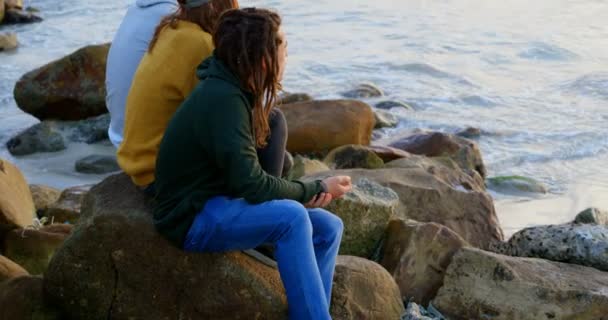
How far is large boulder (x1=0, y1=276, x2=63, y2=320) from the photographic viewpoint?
12.7 ft

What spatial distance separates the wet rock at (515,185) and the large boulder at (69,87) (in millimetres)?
3928

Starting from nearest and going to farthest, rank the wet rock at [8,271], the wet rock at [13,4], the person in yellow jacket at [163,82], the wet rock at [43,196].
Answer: the person in yellow jacket at [163,82]
the wet rock at [8,271]
the wet rock at [43,196]
the wet rock at [13,4]

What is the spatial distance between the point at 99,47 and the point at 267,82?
6.33 metres

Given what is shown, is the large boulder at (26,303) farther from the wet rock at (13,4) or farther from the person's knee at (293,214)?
the wet rock at (13,4)

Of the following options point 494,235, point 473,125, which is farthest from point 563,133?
point 494,235

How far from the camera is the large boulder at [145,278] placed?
3.69m

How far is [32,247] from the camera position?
17.4 ft

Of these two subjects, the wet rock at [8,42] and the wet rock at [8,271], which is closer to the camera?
the wet rock at [8,271]

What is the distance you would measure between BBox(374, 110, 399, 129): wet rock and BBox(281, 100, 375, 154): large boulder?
1689 mm

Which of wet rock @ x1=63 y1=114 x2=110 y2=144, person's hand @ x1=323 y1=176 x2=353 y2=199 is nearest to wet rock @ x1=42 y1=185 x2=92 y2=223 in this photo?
wet rock @ x1=63 y1=114 x2=110 y2=144

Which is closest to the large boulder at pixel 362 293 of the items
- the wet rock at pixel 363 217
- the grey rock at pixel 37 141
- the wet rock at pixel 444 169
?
the wet rock at pixel 363 217

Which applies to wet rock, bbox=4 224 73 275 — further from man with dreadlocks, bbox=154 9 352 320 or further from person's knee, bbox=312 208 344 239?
person's knee, bbox=312 208 344 239

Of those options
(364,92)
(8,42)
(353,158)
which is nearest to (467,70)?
(364,92)

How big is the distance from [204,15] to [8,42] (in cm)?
1197
